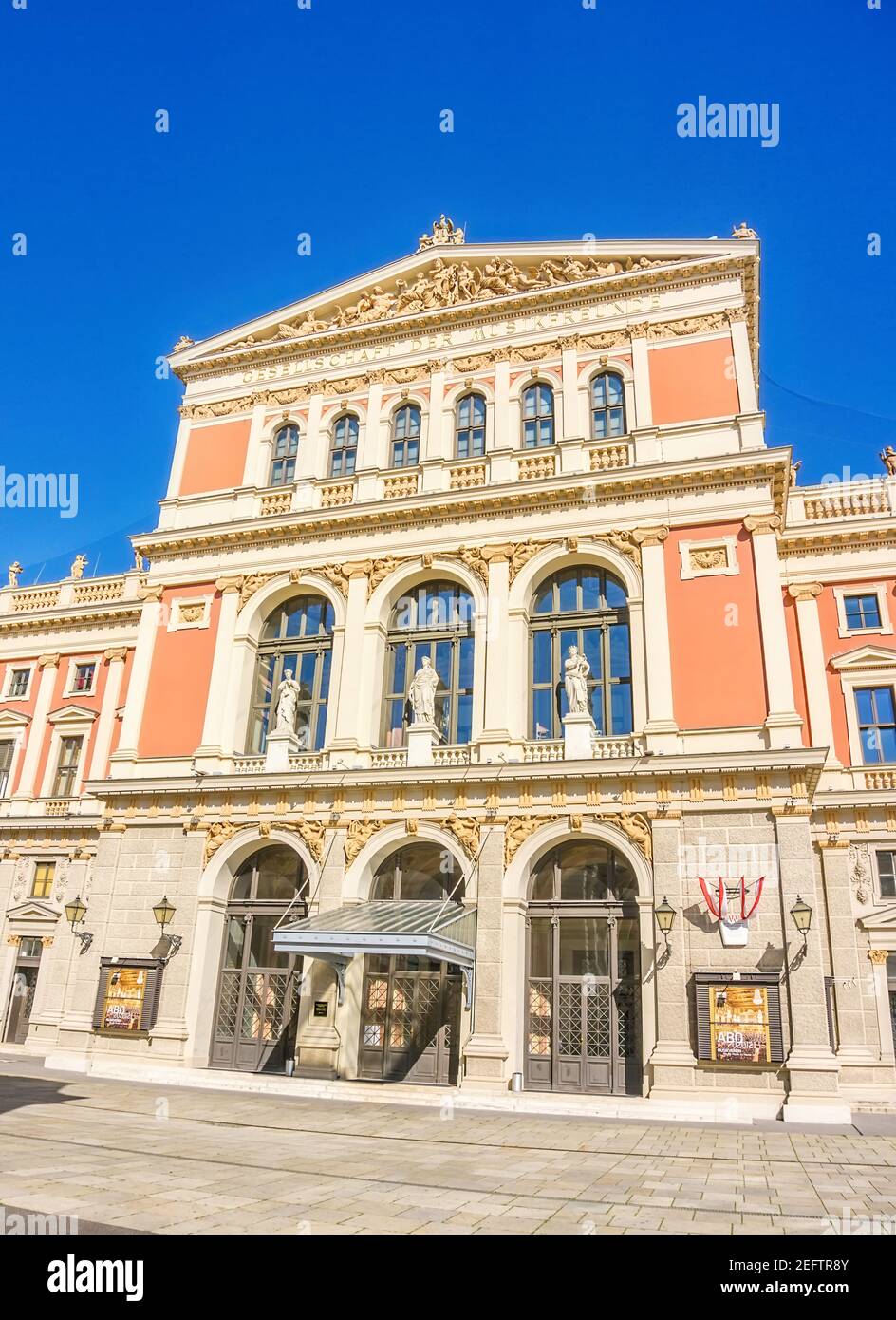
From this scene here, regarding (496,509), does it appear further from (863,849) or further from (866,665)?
(863,849)

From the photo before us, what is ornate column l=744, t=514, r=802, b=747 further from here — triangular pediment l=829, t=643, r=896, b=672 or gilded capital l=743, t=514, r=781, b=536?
triangular pediment l=829, t=643, r=896, b=672

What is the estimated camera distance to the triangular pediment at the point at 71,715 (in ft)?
110

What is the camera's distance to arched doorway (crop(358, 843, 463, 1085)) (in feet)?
70.8

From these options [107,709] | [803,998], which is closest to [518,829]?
[803,998]

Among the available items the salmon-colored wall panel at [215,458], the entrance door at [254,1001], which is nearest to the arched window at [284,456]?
the salmon-colored wall panel at [215,458]

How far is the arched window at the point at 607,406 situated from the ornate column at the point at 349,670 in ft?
24.8

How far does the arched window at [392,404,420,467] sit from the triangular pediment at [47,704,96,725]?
14875 mm

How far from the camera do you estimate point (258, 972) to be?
939 inches

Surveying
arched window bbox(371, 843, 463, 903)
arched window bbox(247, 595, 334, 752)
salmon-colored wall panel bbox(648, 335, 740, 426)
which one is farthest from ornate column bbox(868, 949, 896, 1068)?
arched window bbox(247, 595, 334, 752)

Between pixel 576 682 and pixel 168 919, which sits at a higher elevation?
pixel 576 682

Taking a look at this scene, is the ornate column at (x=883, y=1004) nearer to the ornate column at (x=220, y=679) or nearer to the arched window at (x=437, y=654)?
the arched window at (x=437, y=654)

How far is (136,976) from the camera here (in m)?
23.8

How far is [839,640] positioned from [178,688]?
63.1ft

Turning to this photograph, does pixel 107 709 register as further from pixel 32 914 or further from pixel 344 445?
pixel 344 445
